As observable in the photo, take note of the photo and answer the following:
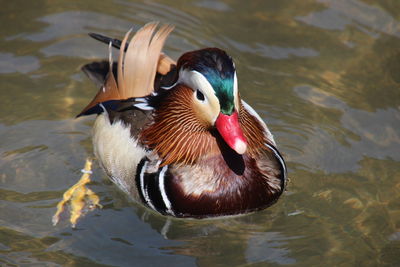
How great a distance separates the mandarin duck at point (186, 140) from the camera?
421 cm

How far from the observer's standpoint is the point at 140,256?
15.3 feet

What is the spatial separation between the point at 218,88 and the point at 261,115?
1.81 metres

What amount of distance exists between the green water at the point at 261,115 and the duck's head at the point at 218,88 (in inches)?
35.8

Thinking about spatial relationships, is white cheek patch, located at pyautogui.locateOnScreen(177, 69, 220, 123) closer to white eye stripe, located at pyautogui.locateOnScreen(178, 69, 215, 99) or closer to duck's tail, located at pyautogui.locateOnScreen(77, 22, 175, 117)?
white eye stripe, located at pyautogui.locateOnScreen(178, 69, 215, 99)

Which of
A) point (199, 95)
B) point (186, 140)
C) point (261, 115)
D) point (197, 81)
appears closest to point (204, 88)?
point (197, 81)

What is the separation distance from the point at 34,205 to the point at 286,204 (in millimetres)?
1902

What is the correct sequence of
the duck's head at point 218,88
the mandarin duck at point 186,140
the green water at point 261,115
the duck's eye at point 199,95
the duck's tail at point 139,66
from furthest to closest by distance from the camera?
1. the duck's tail at point 139,66
2. the green water at point 261,115
3. the duck's eye at point 199,95
4. the mandarin duck at point 186,140
5. the duck's head at point 218,88

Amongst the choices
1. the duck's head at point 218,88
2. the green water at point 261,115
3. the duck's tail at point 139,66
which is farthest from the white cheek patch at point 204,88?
the green water at point 261,115

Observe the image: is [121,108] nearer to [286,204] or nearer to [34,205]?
[34,205]

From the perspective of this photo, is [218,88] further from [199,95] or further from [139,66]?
[139,66]

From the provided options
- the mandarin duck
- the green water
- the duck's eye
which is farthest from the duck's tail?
the green water

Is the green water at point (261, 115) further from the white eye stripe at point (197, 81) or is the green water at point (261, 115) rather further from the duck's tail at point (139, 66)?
the white eye stripe at point (197, 81)

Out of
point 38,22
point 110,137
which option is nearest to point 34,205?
point 110,137

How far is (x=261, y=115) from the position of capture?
583 centimetres
